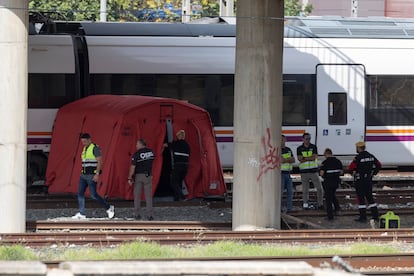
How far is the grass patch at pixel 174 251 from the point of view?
43.7ft

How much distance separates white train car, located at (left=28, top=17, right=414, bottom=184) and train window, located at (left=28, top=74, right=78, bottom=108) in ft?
0.08

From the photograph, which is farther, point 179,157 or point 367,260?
point 179,157

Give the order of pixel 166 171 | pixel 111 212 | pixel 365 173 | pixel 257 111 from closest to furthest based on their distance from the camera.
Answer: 1. pixel 257 111
2. pixel 365 173
3. pixel 111 212
4. pixel 166 171

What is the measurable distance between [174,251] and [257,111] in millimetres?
Result: 4075

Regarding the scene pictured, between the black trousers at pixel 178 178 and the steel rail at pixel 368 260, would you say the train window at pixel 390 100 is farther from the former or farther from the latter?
the steel rail at pixel 368 260

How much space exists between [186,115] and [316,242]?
661cm

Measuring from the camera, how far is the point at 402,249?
15.1 meters

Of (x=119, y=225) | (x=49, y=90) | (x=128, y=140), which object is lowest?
(x=119, y=225)

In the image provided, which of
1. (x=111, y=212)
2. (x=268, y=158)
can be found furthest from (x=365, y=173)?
(x=111, y=212)

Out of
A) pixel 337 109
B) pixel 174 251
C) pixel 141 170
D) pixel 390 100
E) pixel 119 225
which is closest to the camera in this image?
pixel 174 251

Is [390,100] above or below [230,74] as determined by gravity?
below

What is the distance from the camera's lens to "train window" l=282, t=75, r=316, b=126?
24.5 m

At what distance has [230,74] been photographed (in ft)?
79.3

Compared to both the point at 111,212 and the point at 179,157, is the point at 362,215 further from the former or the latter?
the point at 111,212
